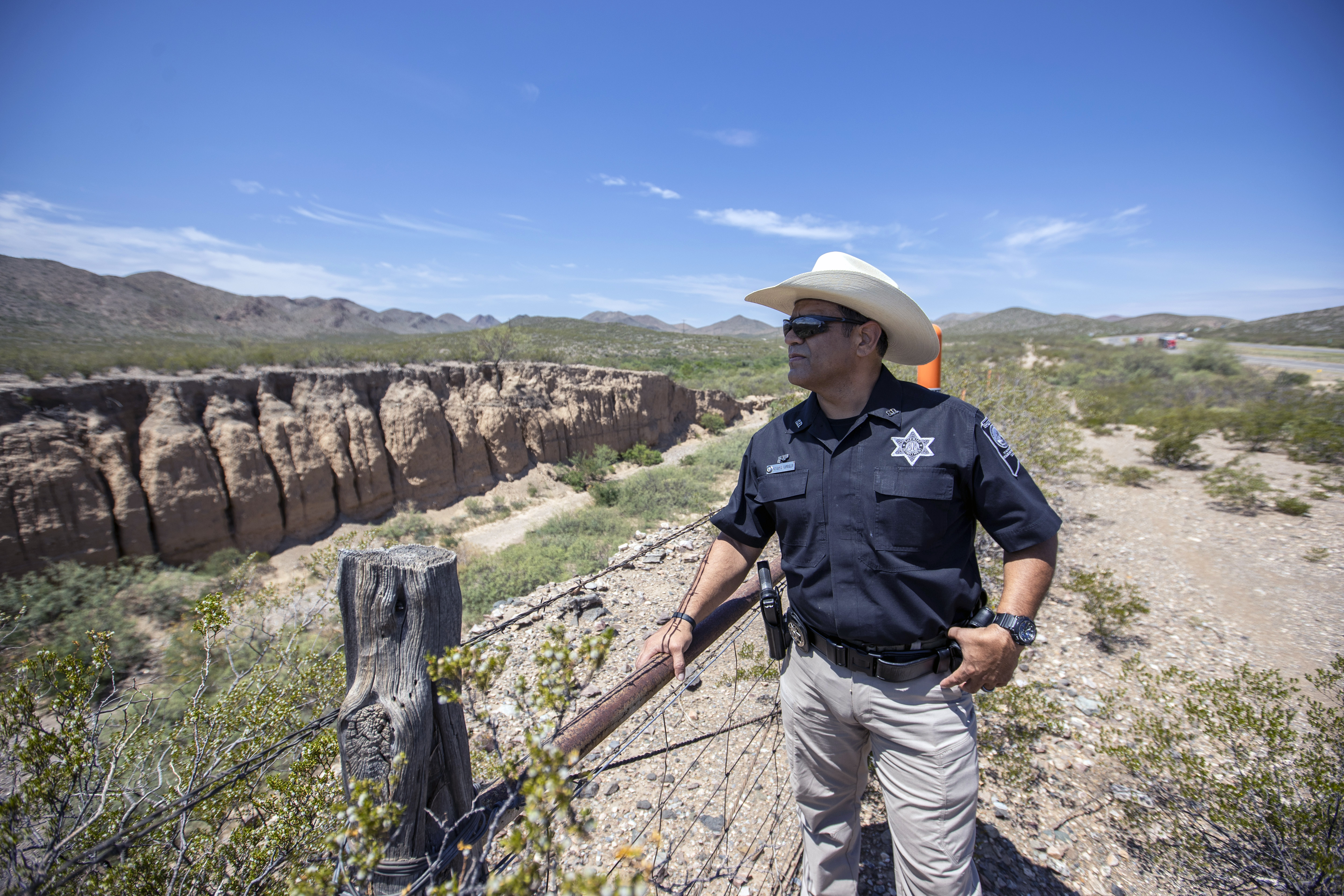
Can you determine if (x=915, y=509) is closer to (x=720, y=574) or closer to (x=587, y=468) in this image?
(x=720, y=574)

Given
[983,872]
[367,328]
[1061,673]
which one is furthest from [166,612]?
[367,328]

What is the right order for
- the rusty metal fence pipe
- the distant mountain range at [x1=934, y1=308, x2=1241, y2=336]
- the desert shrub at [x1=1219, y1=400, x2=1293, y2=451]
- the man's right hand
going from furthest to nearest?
the distant mountain range at [x1=934, y1=308, x2=1241, y2=336], the desert shrub at [x1=1219, y1=400, x2=1293, y2=451], the man's right hand, the rusty metal fence pipe

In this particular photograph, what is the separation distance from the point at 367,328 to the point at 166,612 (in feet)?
228

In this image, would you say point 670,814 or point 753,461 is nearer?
point 753,461

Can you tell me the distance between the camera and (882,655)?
1702 millimetres

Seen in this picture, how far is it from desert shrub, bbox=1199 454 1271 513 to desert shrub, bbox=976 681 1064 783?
8074 millimetres

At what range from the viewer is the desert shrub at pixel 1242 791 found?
248cm

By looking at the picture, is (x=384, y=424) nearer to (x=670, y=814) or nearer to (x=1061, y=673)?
(x=670, y=814)

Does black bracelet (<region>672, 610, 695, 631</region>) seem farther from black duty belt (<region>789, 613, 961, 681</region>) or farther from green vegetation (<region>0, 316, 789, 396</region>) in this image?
green vegetation (<region>0, 316, 789, 396</region>)

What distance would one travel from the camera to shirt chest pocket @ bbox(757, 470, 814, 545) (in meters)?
1.85

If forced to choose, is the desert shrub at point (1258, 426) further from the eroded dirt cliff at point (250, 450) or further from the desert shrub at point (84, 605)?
the desert shrub at point (84, 605)

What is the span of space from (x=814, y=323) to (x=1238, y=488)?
11.5 metres

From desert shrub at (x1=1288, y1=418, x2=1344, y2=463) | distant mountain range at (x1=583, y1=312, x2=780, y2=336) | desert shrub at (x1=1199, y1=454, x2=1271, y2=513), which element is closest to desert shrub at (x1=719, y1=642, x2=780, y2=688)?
desert shrub at (x1=1199, y1=454, x2=1271, y2=513)

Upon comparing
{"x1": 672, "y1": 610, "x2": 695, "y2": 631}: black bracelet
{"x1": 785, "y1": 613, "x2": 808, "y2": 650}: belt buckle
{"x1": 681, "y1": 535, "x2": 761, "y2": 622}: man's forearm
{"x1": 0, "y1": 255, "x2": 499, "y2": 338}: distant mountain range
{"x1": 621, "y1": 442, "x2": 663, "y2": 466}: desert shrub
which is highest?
{"x1": 0, "y1": 255, "x2": 499, "y2": 338}: distant mountain range
